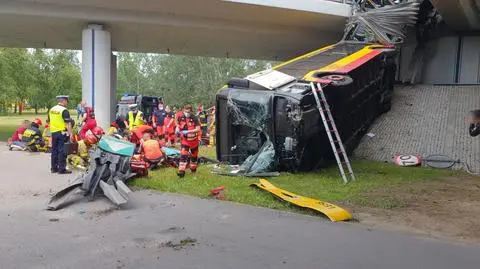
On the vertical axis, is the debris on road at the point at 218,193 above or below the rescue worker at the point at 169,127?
below

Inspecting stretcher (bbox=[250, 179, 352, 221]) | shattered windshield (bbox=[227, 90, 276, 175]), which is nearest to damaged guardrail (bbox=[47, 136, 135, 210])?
stretcher (bbox=[250, 179, 352, 221])

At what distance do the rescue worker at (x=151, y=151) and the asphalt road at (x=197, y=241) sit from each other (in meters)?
2.95

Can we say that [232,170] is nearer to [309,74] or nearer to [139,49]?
[309,74]

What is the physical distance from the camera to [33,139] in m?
14.5

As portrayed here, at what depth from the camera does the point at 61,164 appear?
10.3 m

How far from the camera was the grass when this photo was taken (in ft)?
25.5

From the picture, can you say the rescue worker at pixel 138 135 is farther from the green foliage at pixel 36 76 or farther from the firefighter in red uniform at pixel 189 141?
the green foliage at pixel 36 76

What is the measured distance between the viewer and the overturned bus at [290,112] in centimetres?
1007

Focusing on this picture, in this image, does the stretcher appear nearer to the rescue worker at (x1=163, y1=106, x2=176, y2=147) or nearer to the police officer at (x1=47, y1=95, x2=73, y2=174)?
the police officer at (x1=47, y1=95, x2=73, y2=174)

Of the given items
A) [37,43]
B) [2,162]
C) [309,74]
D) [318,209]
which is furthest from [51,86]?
[318,209]

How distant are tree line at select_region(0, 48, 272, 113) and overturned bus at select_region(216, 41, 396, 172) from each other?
109 ft

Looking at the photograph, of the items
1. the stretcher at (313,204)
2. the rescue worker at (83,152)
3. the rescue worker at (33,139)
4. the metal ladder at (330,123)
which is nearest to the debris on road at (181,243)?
the stretcher at (313,204)

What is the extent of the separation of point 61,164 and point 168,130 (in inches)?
266

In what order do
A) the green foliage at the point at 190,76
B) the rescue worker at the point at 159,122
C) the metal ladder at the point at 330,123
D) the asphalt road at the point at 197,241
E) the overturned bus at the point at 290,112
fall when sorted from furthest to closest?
1. the green foliage at the point at 190,76
2. the rescue worker at the point at 159,122
3. the overturned bus at the point at 290,112
4. the metal ladder at the point at 330,123
5. the asphalt road at the point at 197,241
